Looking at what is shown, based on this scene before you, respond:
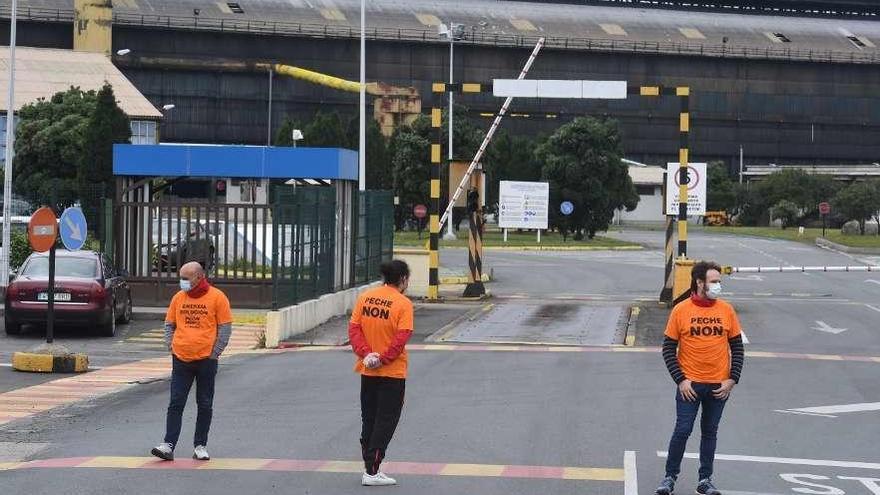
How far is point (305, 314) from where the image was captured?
23.8 m

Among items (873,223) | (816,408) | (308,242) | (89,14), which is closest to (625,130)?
(873,223)

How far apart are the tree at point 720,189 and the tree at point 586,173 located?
81.6 ft

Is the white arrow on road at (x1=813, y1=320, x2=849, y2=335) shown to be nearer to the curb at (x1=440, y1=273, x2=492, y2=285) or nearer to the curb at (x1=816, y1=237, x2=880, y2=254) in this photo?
the curb at (x1=440, y1=273, x2=492, y2=285)

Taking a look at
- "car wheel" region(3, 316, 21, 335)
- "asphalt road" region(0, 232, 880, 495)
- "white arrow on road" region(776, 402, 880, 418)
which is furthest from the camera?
"car wheel" region(3, 316, 21, 335)

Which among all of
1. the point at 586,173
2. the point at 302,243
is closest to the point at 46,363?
the point at 302,243

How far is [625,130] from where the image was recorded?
10588 centimetres

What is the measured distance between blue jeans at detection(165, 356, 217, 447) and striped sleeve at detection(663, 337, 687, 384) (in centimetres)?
376

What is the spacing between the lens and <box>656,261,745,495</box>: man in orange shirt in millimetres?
9750

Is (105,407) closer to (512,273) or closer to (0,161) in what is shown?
(512,273)

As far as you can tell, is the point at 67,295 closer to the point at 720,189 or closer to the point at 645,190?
the point at 720,189

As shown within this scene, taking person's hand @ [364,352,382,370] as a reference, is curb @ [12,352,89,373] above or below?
below

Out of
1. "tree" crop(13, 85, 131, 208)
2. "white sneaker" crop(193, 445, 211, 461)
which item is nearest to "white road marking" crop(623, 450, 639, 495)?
"white sneaker" crop(193, 445, 211, 461)

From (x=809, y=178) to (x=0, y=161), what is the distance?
56268 millimetres

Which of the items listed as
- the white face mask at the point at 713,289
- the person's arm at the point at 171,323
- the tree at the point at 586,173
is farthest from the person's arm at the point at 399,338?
the tree at the point at 586,173
